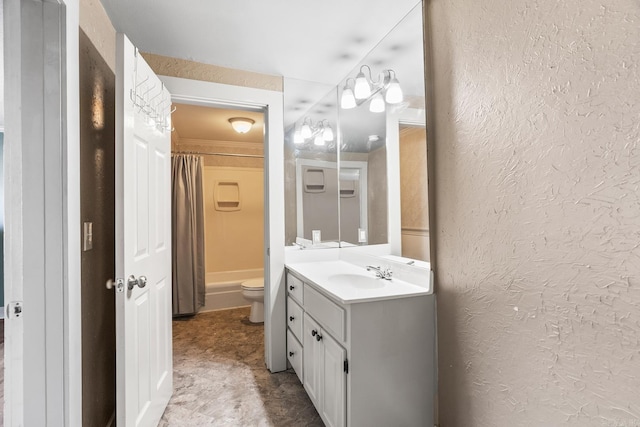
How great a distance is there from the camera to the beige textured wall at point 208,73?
2059 millimetres

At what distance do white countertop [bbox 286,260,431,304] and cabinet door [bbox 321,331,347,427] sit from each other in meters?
0.25

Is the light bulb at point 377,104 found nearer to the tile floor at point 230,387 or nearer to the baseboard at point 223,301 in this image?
the tile floor at point 230,387

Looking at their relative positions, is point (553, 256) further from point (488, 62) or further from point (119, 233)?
point (119, 233)

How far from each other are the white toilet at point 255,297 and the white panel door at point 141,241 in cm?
130

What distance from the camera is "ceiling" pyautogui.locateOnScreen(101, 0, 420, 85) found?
5.21 ft

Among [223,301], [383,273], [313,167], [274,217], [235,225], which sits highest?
[313,167]

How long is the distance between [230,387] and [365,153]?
1.88 meters

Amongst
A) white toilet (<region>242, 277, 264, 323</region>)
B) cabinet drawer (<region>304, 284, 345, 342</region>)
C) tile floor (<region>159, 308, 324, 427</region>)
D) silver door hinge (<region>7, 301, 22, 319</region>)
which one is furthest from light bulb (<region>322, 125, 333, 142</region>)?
silver door hinge (<region>7, 301, 22, 319</region>)

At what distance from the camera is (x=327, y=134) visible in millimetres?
2559

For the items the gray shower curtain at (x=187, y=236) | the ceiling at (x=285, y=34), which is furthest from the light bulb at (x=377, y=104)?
the gray shower curtain at (x=187, y=236)

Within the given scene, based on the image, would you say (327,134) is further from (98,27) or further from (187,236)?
(187,236)

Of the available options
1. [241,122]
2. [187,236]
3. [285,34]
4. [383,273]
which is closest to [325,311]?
[383,273]

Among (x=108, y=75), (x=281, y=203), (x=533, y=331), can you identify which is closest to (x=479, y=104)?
(x=533, y=331)

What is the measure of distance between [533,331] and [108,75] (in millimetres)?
2236
